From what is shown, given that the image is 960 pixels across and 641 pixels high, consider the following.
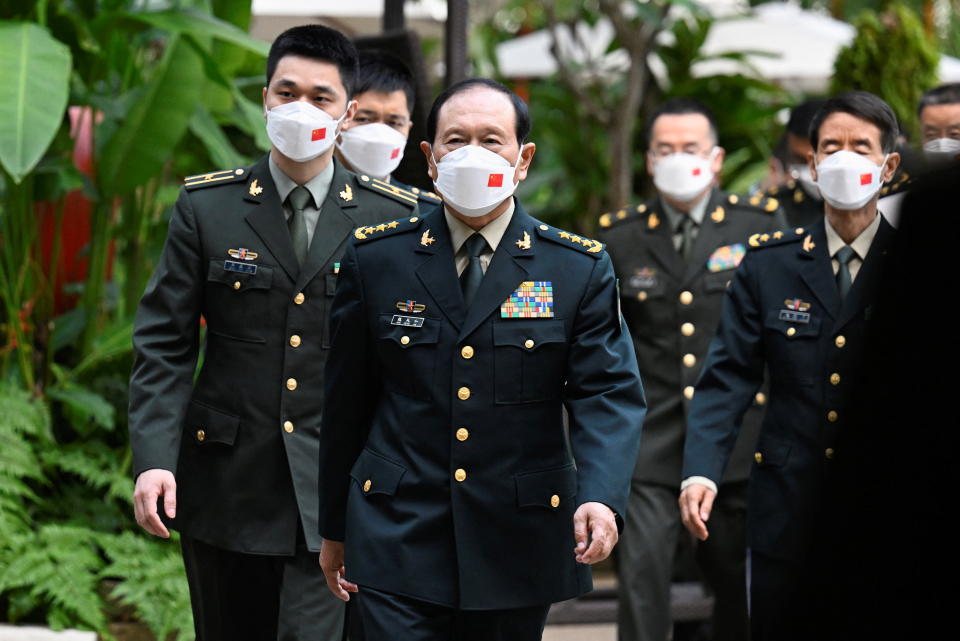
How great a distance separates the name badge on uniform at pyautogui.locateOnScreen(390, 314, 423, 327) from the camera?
370cm

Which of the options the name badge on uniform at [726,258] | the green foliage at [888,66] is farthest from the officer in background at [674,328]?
the green foliage at [888,66]

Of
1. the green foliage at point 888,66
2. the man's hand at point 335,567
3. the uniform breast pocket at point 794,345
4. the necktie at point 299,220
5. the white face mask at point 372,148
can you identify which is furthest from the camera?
the green foliage at point 888,66

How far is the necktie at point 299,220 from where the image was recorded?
443 centimetres

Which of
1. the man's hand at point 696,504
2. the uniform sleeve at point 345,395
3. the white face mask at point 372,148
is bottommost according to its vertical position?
the man's hand at point 696,504

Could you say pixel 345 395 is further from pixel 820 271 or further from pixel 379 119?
pixel 379 119

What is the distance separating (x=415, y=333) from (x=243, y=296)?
800 mm

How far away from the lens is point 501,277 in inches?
147

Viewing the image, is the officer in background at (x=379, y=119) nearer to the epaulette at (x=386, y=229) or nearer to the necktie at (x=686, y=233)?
the necktie at (x=686, y=233)

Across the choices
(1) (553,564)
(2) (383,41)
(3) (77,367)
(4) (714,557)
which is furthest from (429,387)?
(3) (77,367)

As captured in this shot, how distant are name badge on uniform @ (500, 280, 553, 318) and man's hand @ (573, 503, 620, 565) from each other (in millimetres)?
474

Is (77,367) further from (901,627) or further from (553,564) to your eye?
(901,627)

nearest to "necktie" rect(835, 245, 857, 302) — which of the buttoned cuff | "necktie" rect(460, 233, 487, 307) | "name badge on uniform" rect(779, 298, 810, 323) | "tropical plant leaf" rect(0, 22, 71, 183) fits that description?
"name badge on uniform" rect(779, 298, 810, 323)

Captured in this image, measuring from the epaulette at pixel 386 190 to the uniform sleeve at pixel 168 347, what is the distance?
54 cm

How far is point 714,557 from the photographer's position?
5898 millimetres
